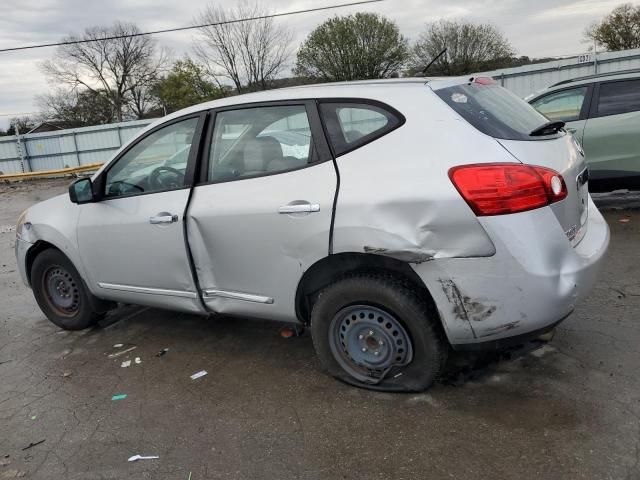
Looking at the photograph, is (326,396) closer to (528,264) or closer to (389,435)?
(389,435)

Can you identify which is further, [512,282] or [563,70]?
[563,70]

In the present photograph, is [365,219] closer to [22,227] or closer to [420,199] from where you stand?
[420,199]

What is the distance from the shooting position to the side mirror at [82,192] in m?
3.89

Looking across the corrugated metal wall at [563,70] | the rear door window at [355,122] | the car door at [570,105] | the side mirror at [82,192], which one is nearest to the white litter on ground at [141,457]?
the rear door window at [355,122]

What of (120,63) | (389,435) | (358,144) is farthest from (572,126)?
(120,63)

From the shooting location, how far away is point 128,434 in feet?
9.61

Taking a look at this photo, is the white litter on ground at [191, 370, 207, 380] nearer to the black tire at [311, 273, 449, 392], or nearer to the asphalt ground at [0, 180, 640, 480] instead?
the asphalt ground at [0, 180, 640, 480]

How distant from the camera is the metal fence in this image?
89.6 feet

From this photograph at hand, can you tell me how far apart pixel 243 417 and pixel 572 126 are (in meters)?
5.88

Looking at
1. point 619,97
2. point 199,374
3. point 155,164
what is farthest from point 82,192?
point 619,97

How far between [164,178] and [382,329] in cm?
186

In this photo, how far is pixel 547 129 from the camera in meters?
3.02

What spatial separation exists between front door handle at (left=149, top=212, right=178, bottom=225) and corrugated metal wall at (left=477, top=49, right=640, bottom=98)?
17.6 meters

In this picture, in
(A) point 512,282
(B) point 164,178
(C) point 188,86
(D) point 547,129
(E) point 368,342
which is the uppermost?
(C) point 188,86
